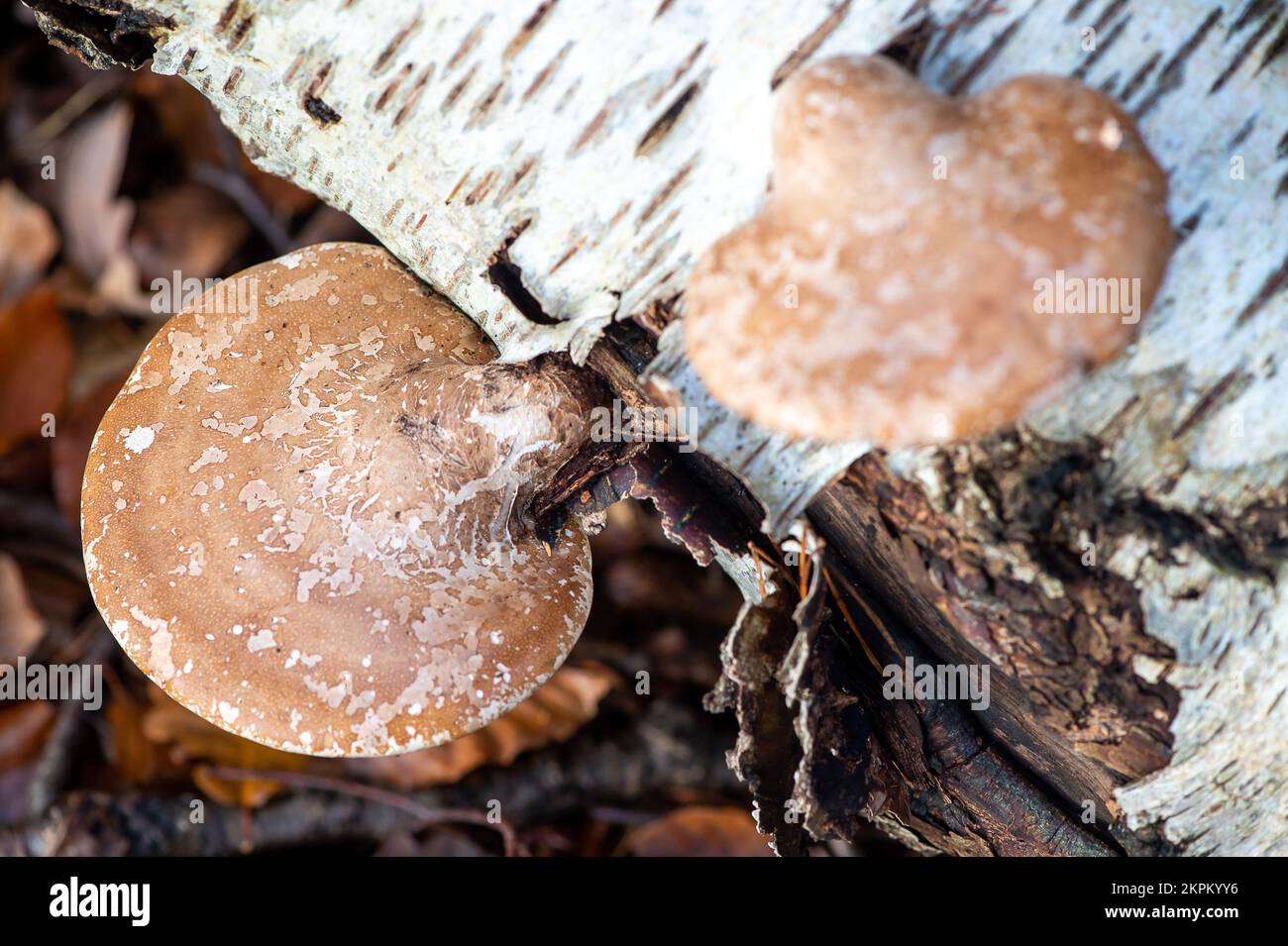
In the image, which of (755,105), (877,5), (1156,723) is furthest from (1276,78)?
(1156,723)

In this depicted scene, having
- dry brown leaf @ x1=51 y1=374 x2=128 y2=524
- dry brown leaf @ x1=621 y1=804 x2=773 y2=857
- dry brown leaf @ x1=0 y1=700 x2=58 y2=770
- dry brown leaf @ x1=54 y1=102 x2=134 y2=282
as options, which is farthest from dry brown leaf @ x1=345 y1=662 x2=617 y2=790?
dry brown leaf @ x1=54 y1=102 x2=134 y2=282

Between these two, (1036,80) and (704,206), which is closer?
(1036,80)

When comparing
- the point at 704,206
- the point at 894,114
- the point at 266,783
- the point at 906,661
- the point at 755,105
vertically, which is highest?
the point at 894,114

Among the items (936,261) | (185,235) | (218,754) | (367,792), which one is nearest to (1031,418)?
(936,261)

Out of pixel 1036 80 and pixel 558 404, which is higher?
pixel 1036 80

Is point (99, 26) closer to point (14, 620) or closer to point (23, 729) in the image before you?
point (14, 620)

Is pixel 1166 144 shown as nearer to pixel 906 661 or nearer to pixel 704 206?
pixel 704 206

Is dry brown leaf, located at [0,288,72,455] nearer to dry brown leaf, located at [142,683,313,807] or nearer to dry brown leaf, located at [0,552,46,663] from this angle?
dry brown leaf, located at [0,552,46,663]
